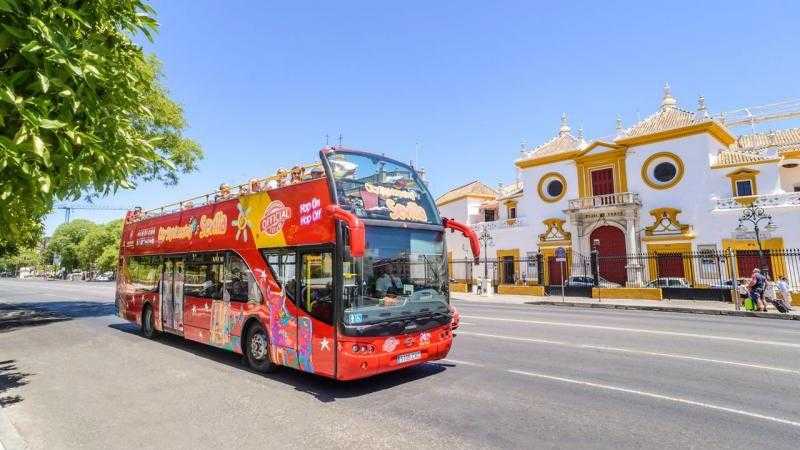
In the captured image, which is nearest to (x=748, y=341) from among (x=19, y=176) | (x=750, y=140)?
(x=19, y=176)

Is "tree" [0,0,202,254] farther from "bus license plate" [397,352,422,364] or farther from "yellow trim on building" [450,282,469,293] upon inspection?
"yellow trim on building" [450,282,469,293]

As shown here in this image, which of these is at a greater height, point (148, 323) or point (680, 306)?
point (148, 323)

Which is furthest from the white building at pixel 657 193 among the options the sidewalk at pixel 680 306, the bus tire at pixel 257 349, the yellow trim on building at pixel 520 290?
the bus tire at pixel 257 349

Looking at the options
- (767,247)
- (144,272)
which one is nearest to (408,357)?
(144,272)

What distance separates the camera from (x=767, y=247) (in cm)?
2714

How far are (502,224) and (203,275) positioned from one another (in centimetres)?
3428

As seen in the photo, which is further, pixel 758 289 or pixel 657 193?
pixel 657 193

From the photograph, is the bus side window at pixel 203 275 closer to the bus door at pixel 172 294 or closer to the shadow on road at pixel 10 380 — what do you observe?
the bus door at pixel 172 294

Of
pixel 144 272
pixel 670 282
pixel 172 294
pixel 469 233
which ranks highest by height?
pixel 469 233

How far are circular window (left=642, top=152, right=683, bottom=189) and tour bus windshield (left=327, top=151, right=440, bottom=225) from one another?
30.9m

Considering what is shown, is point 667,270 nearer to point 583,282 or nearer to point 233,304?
point 583,282

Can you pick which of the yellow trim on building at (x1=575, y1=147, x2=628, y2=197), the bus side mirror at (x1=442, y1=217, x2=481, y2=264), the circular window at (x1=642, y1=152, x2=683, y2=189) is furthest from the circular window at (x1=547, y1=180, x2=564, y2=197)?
the bus side mirror at (x1=442, y1=217, x2=481, y2=264)

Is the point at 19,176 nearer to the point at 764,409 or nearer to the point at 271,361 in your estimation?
the point at 271,361

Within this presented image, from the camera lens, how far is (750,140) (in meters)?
34.8
